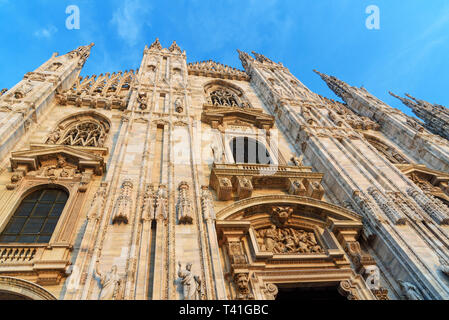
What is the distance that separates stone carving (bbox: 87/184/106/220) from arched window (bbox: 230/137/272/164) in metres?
6.86

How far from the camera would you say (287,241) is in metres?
9.80

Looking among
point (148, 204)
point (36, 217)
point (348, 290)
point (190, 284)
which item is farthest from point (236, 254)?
point (36, 217)

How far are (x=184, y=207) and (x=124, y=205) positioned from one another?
173 centimetres

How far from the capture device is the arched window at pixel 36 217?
8.93 m

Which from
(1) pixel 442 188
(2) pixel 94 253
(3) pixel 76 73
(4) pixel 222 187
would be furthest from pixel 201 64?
(2) pixel 94 253

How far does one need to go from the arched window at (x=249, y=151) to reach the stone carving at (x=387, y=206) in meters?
4.94

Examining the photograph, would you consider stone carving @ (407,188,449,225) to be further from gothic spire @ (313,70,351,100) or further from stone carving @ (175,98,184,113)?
gothic spire @ (313,70,351,100)

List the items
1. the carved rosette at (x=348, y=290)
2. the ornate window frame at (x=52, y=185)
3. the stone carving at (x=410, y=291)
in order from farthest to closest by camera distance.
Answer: the carved rosette at (x=348, y=290)
the stone carving at (x=410, y=291)
the ornate window frame at (x=52, y=185)

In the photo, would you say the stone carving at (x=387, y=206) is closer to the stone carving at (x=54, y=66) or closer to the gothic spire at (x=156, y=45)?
the stone carving at (x=54, y=66)

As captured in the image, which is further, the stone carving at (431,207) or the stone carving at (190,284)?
the stone carving at (431,207)

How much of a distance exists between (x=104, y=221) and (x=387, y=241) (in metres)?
→ 8.60

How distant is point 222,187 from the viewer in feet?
35.0

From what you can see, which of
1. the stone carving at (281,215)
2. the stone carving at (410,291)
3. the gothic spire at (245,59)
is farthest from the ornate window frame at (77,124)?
the gothic spire at (245,59)
